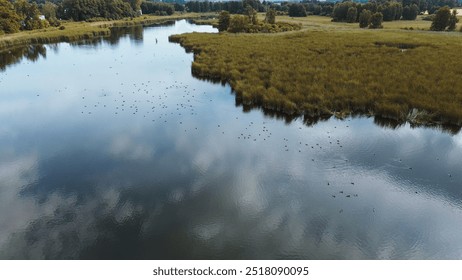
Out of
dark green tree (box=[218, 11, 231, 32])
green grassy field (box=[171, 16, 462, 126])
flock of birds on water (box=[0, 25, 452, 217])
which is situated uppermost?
dark green tree (box=[218, 11, 231, 32])

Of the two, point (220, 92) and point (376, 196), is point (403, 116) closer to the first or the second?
point (376, 196)

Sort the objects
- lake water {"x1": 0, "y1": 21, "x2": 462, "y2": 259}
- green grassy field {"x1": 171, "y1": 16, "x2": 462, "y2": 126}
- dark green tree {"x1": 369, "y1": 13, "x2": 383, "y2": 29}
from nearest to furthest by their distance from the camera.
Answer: lake water {"x1": 0, "y1": 21, "x2": 462, "y2": 259}, green grassy field {"x1": 171, "y1": 16, "x2": 462, "y2": 126}, dark green tree {"x1": 369, "y1": 13, "x2": 383, "y2": 29}

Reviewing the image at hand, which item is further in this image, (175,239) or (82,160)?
(82,160)

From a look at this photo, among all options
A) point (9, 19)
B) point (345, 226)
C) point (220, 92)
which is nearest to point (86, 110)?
point (220, 92)

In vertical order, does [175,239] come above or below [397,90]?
below

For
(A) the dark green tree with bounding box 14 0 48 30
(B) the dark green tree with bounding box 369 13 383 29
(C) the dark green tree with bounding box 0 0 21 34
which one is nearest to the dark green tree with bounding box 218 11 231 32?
(B) the dark green tree with bounding box 369 13 383 29

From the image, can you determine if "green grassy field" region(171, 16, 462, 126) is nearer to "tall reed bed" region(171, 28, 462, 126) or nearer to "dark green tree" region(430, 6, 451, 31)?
"tall reed bed" region(171, 28, 462, 126)
